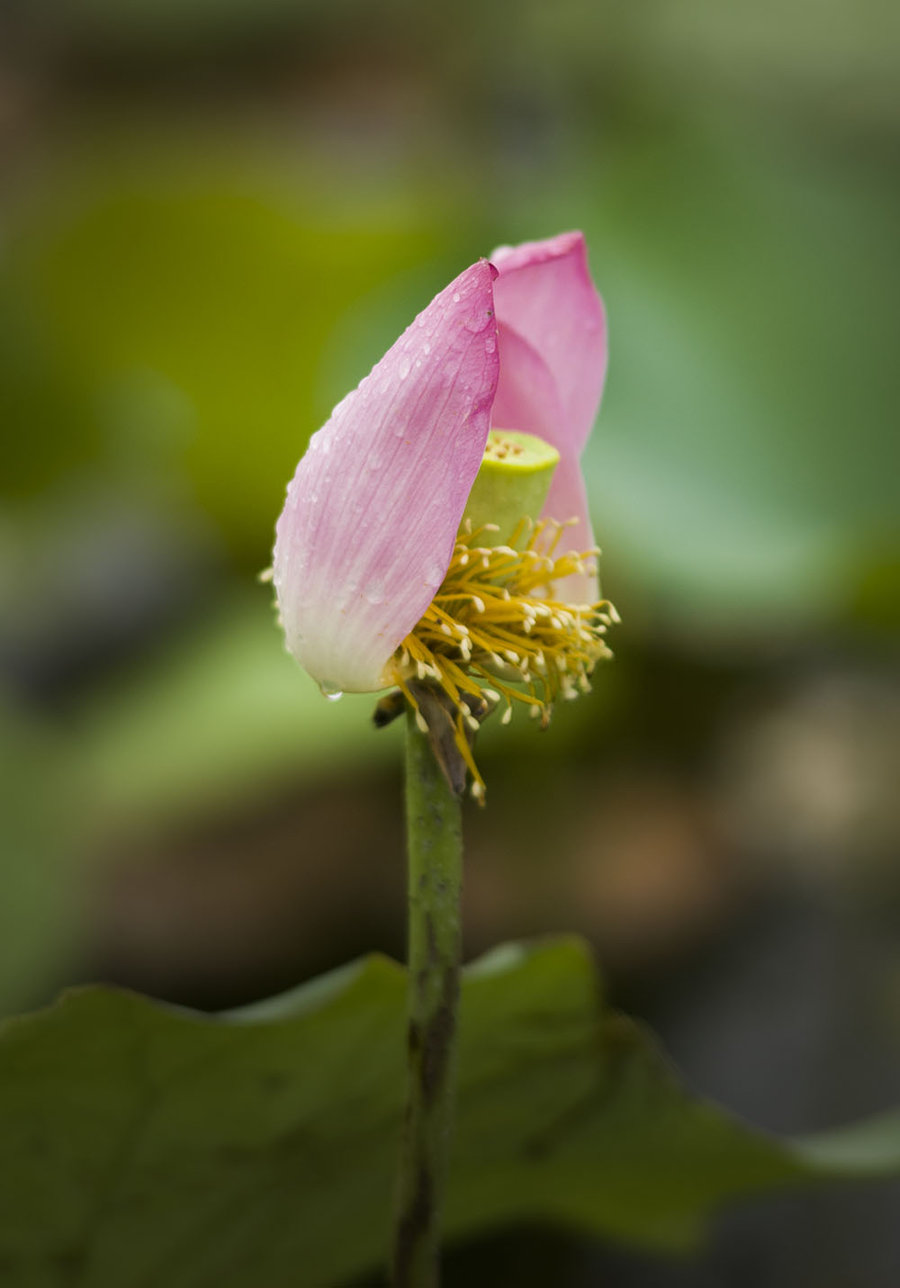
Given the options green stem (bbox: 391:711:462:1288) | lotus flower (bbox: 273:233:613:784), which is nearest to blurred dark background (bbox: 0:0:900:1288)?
green stem (bbox: 391:711:462:1288)

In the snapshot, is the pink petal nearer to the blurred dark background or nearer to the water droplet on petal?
the water droplet on petal

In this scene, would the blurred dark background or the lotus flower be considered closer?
the lotus flower

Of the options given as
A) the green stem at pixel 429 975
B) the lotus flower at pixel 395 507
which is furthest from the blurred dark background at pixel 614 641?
the lotus flower at pixel 395 507

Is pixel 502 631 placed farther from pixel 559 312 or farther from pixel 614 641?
pixel 614 641

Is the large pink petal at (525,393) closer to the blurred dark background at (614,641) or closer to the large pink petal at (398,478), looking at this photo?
the large pink petal at (398,478)

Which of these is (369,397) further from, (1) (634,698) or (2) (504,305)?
(1) (634,698)
